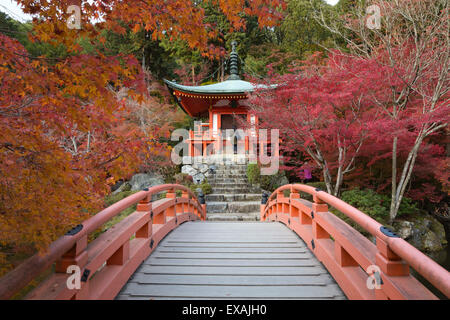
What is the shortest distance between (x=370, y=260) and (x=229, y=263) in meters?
1.32

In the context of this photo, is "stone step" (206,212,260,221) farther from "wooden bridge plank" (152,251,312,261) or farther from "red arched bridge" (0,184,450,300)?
"wooden bridge plank" (152,251,312,261)

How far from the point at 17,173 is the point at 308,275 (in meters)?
2.50

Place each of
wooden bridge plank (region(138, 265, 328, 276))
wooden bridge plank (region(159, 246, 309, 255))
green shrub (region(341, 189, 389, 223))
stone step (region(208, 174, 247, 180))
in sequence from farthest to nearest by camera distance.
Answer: stone step (region(208, 174, 247, 180))
green shrub (region(341, 189, 389, 223))
wooden bridge plank (region(159, 246, 309, 255))
wooden bridge plank (region(138, 265, 328, 276))

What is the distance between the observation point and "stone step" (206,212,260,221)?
7.18m

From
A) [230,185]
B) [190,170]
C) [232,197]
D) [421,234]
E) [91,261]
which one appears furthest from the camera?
[190,170]

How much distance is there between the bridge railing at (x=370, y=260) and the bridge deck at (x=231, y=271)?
0.19 meters

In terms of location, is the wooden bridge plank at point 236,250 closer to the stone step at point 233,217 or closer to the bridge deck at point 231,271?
the bridge deck at point 231,271

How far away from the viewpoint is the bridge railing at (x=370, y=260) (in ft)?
3.75

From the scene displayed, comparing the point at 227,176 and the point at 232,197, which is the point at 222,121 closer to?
the point at 227,176

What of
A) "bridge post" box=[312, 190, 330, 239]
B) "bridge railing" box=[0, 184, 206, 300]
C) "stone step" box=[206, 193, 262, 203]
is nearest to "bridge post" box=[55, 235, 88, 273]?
"bridge railing" box=[0, 184, 206, 300]

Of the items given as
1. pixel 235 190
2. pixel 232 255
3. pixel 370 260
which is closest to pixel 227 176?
pixel 235 190

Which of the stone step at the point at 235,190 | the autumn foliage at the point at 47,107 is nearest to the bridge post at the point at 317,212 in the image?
the autumn foliage at the point at 47,107

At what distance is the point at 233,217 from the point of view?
23.6ft
